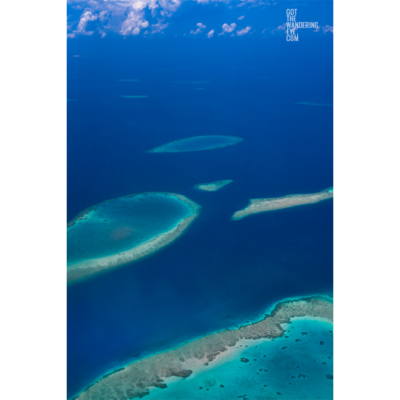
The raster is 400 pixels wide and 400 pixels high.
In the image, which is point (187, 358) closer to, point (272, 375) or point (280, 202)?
point (272, 375)

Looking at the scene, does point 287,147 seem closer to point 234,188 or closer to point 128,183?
point 234,188

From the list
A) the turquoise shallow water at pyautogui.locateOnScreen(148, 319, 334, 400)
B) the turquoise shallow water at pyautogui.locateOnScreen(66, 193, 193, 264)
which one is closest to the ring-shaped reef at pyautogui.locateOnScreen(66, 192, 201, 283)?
the turquoise shallow water at pyautogui.locateOnScreen(66, 193, 193, 264)

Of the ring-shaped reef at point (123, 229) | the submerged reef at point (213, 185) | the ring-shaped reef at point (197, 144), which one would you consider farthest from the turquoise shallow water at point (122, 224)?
the ring-shaped reef at point (197, 144)

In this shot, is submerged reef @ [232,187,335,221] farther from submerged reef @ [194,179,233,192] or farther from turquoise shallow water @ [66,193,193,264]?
turquoise shallow water @ [66,193,193,264]

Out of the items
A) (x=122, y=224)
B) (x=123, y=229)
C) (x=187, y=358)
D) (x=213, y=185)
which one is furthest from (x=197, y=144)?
(x=187, y=358)

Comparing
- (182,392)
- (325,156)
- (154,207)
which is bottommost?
(182,392)

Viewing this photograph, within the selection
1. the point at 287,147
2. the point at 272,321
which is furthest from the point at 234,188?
the point at 272,321
